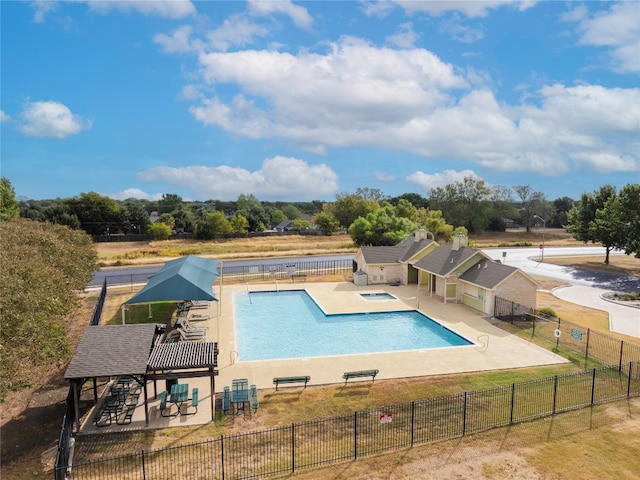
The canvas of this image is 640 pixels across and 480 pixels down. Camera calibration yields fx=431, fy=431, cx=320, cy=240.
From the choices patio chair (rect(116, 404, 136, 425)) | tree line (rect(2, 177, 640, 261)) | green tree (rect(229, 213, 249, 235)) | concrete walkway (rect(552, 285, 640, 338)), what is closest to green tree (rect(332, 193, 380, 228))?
tree line (rect(2, 177, 640, 261))

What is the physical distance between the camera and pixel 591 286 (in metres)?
40.2

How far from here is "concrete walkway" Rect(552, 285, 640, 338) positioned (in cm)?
2670

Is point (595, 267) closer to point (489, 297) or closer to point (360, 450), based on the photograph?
point (489, 297)

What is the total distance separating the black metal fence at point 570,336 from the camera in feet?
68.5

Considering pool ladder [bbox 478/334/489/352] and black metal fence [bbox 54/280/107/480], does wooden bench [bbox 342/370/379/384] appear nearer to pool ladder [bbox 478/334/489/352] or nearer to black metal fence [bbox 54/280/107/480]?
pool ladder [bbox 478/334/489/352]

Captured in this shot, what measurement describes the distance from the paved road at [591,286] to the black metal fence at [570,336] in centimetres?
389

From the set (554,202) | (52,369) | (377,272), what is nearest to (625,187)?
(377,272)

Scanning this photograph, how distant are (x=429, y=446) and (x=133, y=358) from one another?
998 cm

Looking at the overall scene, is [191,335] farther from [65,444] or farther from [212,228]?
[212,228]

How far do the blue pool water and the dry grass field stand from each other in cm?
529

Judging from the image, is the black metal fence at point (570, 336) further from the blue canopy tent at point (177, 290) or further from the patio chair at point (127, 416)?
the patio chair at point (127, 416)

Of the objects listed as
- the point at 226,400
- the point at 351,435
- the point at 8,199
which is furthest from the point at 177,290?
the point at 8,199

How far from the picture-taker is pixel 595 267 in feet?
170

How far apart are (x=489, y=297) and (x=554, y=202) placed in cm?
12737
